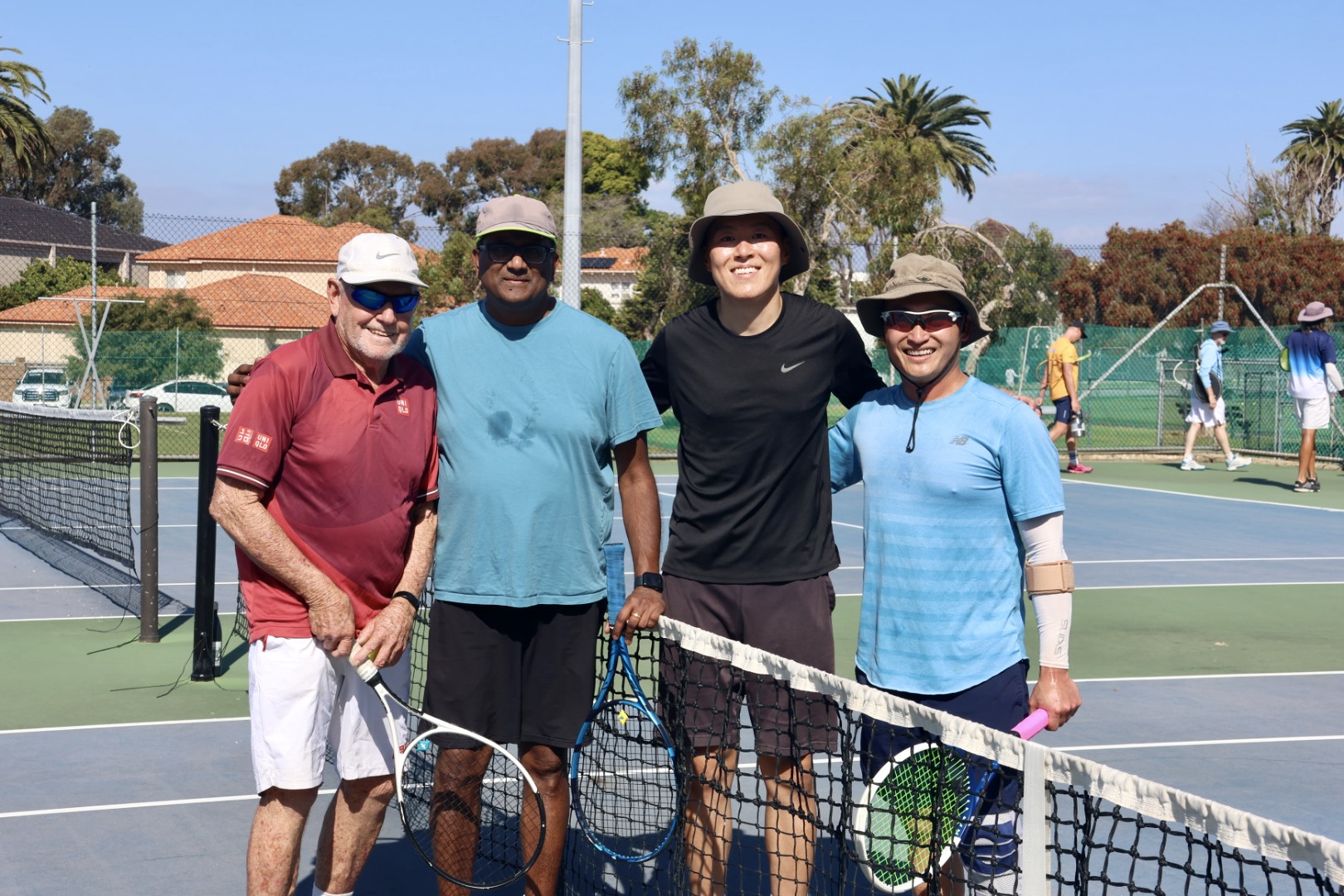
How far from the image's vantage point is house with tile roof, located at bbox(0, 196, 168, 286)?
47844 millimetres

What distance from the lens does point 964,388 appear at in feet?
11.7

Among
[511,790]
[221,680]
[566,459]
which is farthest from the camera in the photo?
[221,680]

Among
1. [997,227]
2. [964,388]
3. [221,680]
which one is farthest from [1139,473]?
[997,227]

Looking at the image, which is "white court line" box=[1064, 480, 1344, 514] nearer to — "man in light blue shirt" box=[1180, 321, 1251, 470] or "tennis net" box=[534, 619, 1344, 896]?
"man in light blue shirt" box=[1180, 321, 1251, 470]

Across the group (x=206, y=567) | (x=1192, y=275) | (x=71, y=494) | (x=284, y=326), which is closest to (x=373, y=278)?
(x=206, y=567)

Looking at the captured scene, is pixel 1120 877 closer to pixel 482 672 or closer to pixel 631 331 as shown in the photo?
pixel 482 672

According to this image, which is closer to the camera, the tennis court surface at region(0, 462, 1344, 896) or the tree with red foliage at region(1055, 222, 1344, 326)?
the tennis court surface at region(0, 462, 1344, 896)

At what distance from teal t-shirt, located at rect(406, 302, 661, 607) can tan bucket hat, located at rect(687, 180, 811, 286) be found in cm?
49

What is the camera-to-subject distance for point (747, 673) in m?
3.86

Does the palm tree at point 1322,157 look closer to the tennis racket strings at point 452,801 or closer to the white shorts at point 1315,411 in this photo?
the white shorts at point 1315,411

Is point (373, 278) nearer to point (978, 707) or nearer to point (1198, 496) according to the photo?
point (978, 707)

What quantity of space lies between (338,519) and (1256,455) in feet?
70.8

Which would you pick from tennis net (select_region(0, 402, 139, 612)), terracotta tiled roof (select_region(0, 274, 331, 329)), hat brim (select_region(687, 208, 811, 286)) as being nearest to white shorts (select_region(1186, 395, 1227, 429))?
tennis net (select_region(0, 402, 139, 612))

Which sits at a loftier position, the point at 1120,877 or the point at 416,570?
the point at 416,570
